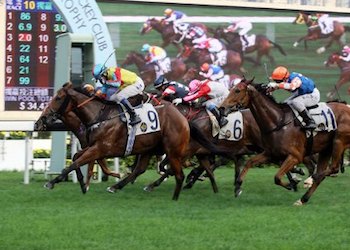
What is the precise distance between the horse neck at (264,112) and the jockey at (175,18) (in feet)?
35.9

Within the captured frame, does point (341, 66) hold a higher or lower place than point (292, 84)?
lower

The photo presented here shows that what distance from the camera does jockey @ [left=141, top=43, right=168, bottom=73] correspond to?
67.3 ft

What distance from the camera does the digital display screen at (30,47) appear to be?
56.7ft

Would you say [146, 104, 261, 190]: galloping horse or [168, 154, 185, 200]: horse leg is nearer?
[168, 154, 185, 200]: horse leg

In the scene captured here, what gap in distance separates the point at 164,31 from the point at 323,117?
10.8 metres

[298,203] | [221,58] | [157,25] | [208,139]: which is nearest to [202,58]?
[221,58]

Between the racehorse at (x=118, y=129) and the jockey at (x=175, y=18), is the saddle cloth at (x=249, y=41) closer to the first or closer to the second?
the jockey at (x=175, y=18)

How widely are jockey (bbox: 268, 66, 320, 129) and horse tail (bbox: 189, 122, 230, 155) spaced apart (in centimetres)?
116

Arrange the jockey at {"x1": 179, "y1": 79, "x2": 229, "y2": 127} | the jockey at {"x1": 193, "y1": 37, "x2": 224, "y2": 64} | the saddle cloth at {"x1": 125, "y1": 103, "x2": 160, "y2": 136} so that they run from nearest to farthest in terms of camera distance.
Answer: the saddle cloth at {"x1": 125, "y1": 103, "x2": 160, "y2": 136}
the jockey at {"x1": 179, "y1": 79, "x2": 229, "y2": 127}
the jockey at {"x1": 193, "y1": 37, "x2": 224, "y2": 64}

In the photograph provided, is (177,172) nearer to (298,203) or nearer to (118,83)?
(118,83)

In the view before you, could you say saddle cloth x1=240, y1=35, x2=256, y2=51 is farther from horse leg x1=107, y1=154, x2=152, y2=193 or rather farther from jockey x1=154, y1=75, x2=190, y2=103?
horse leg x1=107, y1=154, x2=152, y2=193

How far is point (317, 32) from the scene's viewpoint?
74.3 feet

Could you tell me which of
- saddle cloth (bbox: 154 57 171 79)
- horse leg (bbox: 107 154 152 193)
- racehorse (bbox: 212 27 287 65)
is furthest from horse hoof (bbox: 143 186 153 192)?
racehorse (bbox: 212 27 287 65)

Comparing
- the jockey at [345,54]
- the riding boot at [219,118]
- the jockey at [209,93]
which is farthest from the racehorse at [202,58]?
the riding boot at [219,118]
